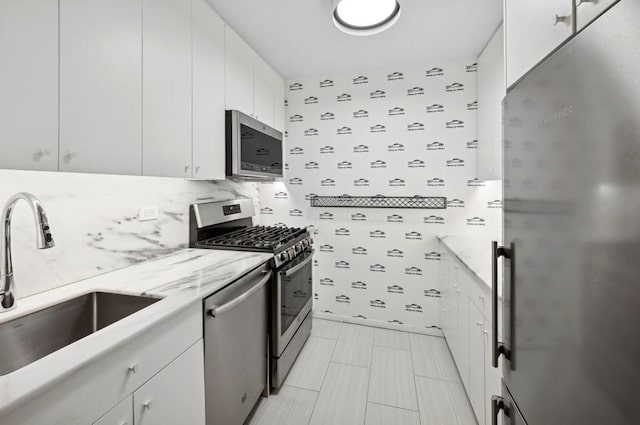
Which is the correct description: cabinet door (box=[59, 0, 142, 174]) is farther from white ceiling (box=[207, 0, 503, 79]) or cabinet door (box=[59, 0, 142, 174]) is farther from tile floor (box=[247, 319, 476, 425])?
tile floor (box=[247, 319, 476, 425])

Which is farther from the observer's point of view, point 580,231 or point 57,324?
point 57,324

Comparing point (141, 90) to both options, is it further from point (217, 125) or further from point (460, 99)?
point (460, 99)

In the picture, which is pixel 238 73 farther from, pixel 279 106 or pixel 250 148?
pixel 279 106

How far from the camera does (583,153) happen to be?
0.61 m

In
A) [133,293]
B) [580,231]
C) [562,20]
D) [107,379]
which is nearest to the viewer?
[580,231]

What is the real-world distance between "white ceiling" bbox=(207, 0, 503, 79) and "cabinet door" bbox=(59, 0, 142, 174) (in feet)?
2.88

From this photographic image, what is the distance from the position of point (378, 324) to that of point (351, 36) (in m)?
2.72

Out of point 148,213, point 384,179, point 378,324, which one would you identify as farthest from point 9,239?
point 378,324

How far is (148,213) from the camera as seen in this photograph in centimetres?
180

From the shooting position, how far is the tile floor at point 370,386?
70.5 inches

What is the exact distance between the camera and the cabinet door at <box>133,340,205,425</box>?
97cm

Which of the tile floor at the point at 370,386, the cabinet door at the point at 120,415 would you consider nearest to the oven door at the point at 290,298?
the tile floor at the point at 370,386

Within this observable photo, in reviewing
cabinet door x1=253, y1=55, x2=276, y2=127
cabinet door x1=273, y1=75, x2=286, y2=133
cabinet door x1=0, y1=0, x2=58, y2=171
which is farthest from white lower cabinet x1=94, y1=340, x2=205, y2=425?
cabinet door x1=273, y1=75, x2=286, y2=133

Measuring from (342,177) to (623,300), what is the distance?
2.64m
